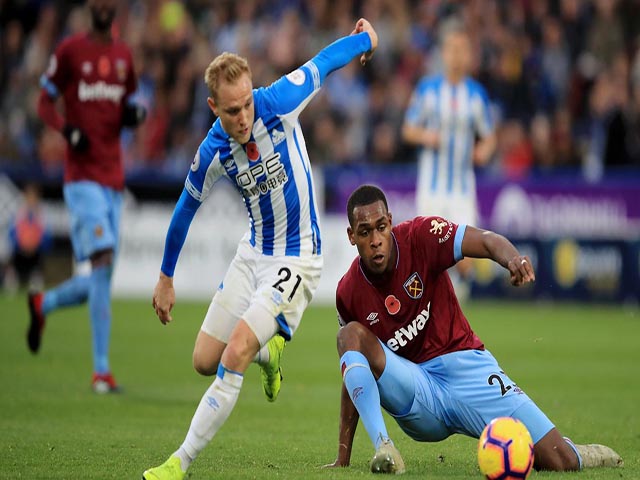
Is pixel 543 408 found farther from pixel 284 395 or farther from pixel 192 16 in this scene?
pixel 192 16

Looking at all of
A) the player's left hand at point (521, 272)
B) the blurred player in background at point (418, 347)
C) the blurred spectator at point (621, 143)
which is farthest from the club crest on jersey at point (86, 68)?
the blurred spectator at point (621, 143)

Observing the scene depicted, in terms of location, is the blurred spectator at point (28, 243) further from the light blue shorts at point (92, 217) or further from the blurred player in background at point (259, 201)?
the blurred player in background at point (259, 201)

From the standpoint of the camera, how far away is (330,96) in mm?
20859

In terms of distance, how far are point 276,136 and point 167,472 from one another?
203 centimetres

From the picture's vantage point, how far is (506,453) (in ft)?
18.5

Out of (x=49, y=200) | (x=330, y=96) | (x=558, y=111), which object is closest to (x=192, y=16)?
(x=330, y=96)

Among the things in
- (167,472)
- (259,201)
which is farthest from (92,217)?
(167,472)

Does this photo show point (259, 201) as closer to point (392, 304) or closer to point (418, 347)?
point (392, 304)

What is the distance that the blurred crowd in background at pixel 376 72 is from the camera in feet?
63.1

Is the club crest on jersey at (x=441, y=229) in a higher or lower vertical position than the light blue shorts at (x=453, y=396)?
higher

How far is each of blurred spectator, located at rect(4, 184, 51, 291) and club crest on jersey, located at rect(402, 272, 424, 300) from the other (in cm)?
1373

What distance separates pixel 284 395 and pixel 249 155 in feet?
12.6

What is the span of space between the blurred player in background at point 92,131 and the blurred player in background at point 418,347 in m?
4.08

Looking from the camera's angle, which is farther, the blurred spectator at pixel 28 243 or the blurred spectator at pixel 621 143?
the blurred spectator at pixel 28 243
